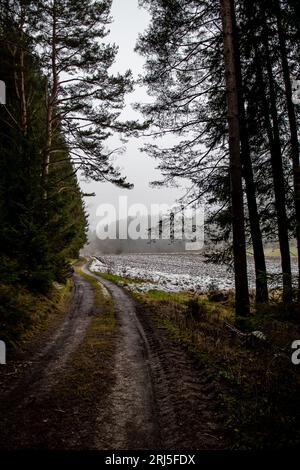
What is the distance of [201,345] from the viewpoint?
21.2ft

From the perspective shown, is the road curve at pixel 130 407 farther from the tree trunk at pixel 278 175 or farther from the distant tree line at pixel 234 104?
the tree trunk at pixel 278 175

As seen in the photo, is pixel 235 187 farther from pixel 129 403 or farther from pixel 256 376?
pixel 129 403

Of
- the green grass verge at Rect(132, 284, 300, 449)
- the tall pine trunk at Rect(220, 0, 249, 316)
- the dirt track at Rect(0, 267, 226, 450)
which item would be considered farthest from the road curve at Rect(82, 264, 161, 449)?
the tall pine trunk at Rect(220, 0, 249, 316)

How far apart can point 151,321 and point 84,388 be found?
506cm

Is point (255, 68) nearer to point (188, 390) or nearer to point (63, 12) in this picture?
point (63, 12)

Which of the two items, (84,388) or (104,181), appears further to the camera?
(104,181)

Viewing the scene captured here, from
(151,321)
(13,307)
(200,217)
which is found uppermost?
(200,217)

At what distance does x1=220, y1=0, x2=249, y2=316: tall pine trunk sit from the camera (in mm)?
7117

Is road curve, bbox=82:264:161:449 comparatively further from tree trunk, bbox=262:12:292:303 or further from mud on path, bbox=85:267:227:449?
tree trunk, bbox=262:12:292:303

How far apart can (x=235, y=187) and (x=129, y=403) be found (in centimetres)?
540

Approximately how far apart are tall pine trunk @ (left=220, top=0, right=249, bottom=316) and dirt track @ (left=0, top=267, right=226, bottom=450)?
222 cm

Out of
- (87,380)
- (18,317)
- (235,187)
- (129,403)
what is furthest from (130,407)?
(235,187)

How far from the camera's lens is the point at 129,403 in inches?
167

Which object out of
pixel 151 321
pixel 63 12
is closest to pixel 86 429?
pixel 151 321
